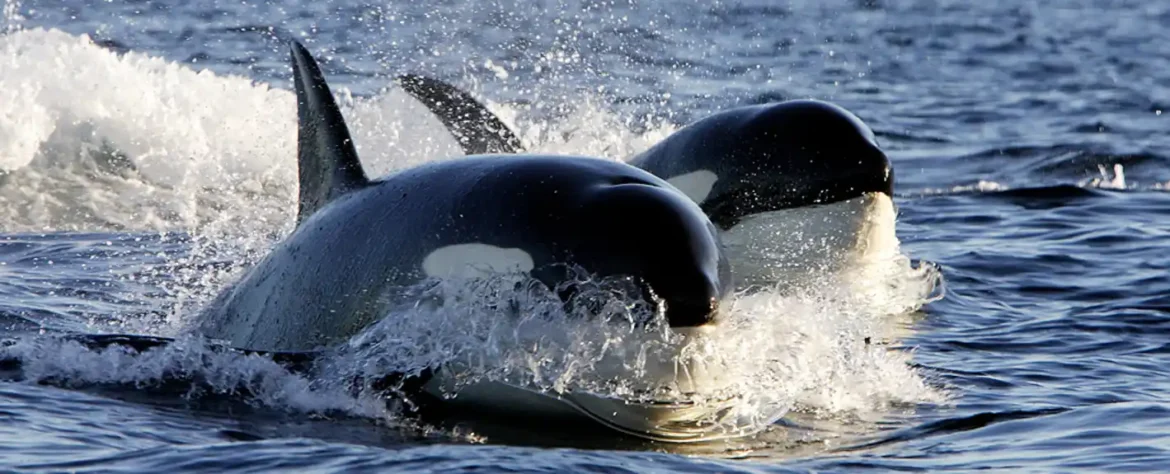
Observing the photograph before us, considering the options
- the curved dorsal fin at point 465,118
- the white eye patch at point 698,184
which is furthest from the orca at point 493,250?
the white eye patch at point 698,184

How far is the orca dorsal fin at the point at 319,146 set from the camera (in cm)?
A: 867

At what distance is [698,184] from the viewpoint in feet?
37.3

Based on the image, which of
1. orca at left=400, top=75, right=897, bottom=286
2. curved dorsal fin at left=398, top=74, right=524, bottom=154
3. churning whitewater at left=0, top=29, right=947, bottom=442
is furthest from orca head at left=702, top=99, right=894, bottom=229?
curved dorsal fin at left=398, top=74, right=524, bottom=154

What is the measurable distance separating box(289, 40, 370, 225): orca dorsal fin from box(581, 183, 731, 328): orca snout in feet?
5.89

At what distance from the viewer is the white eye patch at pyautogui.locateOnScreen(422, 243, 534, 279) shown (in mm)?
7266

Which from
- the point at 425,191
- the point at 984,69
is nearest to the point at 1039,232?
the point at 425,191

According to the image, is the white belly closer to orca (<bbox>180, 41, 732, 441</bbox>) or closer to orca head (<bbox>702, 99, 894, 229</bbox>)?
orca head (<bbox>702, 99, 894, 229</bbox>)

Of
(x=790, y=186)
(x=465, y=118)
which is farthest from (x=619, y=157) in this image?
(x=790, y=186)

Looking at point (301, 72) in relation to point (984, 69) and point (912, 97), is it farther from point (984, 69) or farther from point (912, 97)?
point (984, 69)

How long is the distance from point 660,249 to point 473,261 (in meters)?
0.86

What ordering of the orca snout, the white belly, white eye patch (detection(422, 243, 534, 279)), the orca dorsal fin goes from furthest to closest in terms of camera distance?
the white belly
the orca dorsal fin
white eye patch (detection(422, 243, 534, 279))
the orca snout

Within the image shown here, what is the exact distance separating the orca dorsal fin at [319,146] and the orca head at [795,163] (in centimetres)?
296

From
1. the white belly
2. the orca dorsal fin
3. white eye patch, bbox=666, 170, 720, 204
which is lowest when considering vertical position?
the white belly

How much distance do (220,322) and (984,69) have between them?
23083mm
